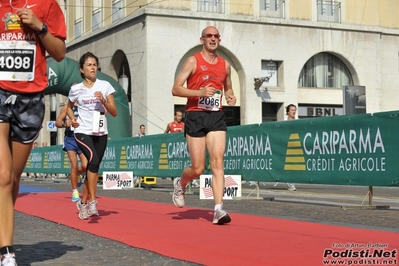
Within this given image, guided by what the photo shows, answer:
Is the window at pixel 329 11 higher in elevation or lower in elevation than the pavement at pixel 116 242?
higher

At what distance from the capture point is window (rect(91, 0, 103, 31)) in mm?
39062

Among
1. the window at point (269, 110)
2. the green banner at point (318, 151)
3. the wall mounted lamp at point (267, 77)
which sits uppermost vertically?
the wall mounted lamp at point (267, 77)

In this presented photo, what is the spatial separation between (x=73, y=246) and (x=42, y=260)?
3.22 ft

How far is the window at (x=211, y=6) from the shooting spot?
34906 mm

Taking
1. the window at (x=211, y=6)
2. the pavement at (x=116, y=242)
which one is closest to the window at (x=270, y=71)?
the window at (x=211, y=6)

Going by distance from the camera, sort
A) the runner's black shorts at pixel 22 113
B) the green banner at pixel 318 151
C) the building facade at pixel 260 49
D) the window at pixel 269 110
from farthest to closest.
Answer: the window at pixel 269 110, the building facade at pixel 260 49, the green banner at pixel 318 151, the runner's black shorts at pixel 22 113

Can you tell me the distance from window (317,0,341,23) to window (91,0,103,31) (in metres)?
10.3

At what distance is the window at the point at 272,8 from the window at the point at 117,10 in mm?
6189

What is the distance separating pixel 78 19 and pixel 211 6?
9952mm

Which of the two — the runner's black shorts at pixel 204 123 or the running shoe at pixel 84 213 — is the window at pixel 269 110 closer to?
Answer: the running shoe at pixel 84 213

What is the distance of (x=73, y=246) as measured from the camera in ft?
24.1

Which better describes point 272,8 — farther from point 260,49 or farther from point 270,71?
point 270,71

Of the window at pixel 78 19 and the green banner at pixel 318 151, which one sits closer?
the green banner at pixel 318 151

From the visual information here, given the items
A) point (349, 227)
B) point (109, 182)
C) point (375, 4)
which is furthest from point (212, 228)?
point (375, 4)
